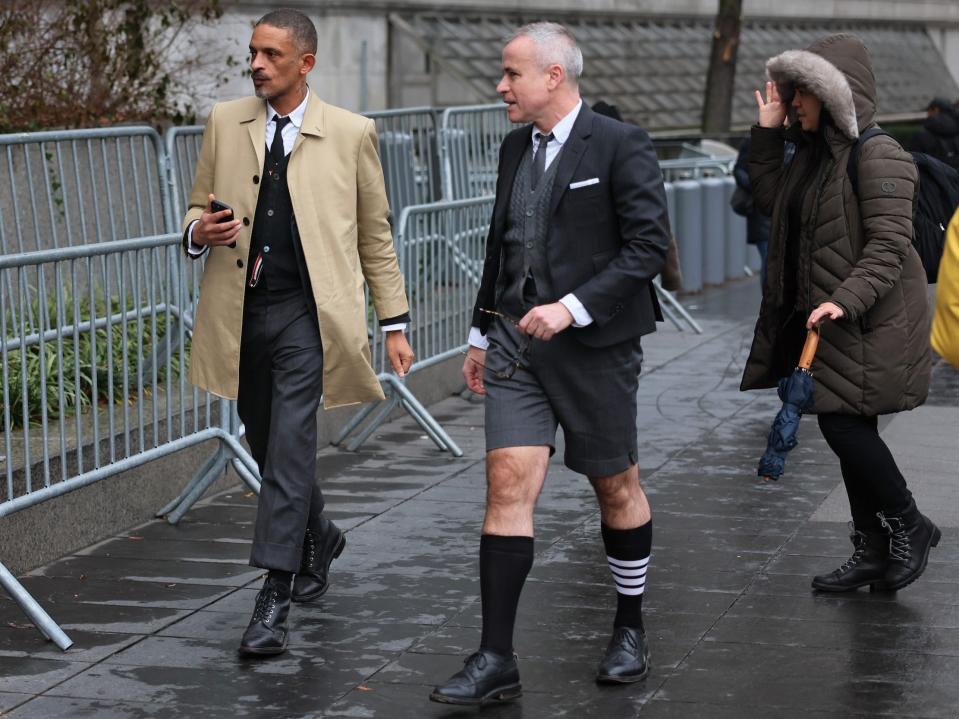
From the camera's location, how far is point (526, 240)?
199 inches

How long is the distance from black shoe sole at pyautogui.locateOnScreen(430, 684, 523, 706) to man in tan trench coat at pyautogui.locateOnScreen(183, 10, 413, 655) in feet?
2.67

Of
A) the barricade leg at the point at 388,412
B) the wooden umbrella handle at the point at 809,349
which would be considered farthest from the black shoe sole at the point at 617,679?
the barricade leg at the point at 388,412

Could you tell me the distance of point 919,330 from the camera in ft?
19.3

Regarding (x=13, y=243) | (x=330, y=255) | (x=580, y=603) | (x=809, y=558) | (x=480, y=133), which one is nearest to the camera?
Answer: (x=330, y=255)

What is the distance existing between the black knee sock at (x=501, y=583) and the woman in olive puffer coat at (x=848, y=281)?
52.1 inches

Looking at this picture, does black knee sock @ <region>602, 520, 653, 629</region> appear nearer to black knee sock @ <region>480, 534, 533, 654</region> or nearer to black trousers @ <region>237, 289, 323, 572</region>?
black knee sock @ <region>480, 534, 533, 654</region>

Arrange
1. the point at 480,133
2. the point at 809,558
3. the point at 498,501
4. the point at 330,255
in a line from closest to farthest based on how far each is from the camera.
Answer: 1. the point at 498,501
2. the point at 330,255
3. the point at 809,558
4. the point at 480,133

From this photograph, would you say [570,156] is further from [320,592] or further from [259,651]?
[320,592]

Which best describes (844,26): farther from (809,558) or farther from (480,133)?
(809,558)

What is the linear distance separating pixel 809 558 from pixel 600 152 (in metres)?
2.22

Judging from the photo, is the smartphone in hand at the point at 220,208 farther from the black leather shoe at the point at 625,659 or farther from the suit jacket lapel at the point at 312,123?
the black leather shoe at the point at 625,659

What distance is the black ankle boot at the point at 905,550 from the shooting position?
6008 millimetres

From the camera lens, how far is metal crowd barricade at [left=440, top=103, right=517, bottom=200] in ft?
39.5

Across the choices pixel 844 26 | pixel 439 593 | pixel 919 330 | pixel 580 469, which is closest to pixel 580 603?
pixel 439 593
